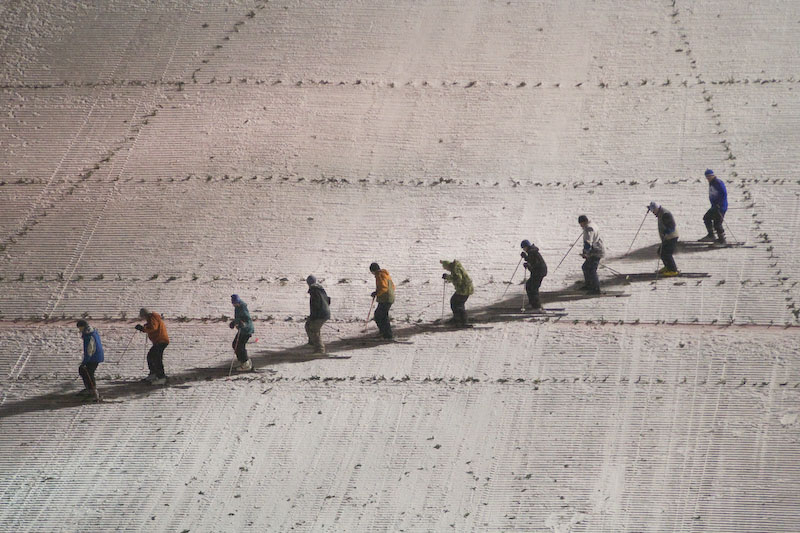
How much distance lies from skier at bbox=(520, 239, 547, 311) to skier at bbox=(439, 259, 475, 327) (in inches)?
38.1

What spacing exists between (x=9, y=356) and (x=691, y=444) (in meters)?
11.1

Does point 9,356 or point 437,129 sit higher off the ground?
point 437,129

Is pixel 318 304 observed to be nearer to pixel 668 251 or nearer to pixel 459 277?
pixel 459 277

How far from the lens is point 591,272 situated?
19.6 m

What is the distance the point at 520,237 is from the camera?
70.4 feet

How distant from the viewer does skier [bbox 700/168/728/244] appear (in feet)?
66.6

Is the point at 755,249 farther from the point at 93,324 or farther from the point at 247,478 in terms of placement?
the point at 93,324

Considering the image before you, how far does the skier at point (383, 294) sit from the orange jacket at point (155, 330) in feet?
10.9

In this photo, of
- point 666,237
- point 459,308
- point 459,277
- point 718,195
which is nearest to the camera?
point 459,277

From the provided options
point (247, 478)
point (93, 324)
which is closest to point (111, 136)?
point (93, 324)

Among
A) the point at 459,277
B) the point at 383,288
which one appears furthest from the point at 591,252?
the point at 383,288

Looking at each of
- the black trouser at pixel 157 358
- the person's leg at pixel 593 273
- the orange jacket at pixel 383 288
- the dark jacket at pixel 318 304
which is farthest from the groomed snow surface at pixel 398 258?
the orange jacket at pixel 383 288

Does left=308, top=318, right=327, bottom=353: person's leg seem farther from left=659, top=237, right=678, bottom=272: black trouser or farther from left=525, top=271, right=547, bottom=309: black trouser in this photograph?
left=659, top=237, right=678, bottom=272: black trouser

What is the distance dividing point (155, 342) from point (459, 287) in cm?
484
